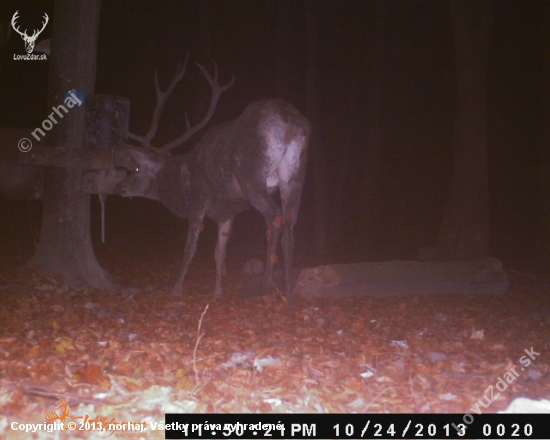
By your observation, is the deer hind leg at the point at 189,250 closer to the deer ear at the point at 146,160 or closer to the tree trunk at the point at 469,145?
the deer ear at the point at 146,160

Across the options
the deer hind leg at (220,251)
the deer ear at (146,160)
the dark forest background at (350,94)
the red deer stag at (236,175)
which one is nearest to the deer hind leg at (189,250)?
the red deer stag at (236,175)

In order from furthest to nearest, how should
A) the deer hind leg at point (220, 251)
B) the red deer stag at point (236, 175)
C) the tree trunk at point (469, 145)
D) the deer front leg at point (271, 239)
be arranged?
the tree trunk at point (469, 145), the deer hind leg at point (220, 251), the deer front leg at point (271, 239), the red deer stag at point (236, 175)

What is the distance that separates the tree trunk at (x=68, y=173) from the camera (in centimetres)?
826

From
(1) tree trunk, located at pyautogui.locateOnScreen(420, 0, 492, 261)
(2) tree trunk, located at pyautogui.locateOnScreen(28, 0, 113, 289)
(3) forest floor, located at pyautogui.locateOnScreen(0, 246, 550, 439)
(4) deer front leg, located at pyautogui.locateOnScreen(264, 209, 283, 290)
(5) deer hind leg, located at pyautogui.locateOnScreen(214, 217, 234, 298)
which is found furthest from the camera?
(1) tree trunk, located at pyautogui.locateOnScreen(420, 0, 492, 261)

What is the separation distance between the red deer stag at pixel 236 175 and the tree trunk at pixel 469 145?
4.28 metres

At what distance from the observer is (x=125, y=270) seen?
10352 millimetres

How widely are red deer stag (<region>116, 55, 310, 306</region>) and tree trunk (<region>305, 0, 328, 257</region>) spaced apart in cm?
563

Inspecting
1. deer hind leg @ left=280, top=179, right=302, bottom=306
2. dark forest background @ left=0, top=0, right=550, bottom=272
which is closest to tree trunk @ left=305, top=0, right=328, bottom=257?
dark forest background @ left=0, top=0, right=550, bottom=272

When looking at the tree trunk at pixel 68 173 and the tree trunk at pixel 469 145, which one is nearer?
the tree trunk at pixel 68 173

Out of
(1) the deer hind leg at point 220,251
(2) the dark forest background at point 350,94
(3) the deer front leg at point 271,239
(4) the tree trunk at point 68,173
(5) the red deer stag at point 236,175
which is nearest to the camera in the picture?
(5) the red deer stag at point 236,175

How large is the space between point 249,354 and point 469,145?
7.39 m

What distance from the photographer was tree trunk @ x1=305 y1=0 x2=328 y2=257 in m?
14.1

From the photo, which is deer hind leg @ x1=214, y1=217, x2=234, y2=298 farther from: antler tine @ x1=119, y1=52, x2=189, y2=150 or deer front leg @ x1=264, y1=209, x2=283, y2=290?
antler tine @ x1=119, y1=52, x2=189, y2=150

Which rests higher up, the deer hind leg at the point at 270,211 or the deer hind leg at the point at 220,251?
the deer hind leg at the point at 270,211
